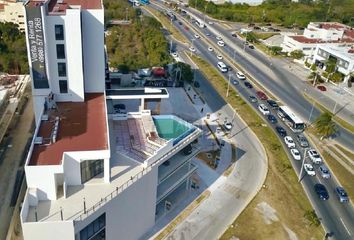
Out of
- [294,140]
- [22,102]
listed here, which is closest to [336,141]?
[294,140]

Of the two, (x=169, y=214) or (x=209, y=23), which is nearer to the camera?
(x=169, y=214)

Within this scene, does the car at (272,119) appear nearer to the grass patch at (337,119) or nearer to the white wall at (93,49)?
the grass patch at (337,119)

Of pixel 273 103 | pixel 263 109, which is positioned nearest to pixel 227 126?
pixel 263 109

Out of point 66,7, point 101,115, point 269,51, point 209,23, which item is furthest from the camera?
point 209,23

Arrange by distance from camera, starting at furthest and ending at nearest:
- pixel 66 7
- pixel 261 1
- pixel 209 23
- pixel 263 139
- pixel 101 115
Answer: pixel 261 1
pixel 209 23
pixel 263 139
pixel 66 7
pixel 101 115

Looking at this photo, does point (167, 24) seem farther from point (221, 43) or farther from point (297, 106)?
point (297, 106)

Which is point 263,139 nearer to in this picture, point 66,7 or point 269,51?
point 66,7
